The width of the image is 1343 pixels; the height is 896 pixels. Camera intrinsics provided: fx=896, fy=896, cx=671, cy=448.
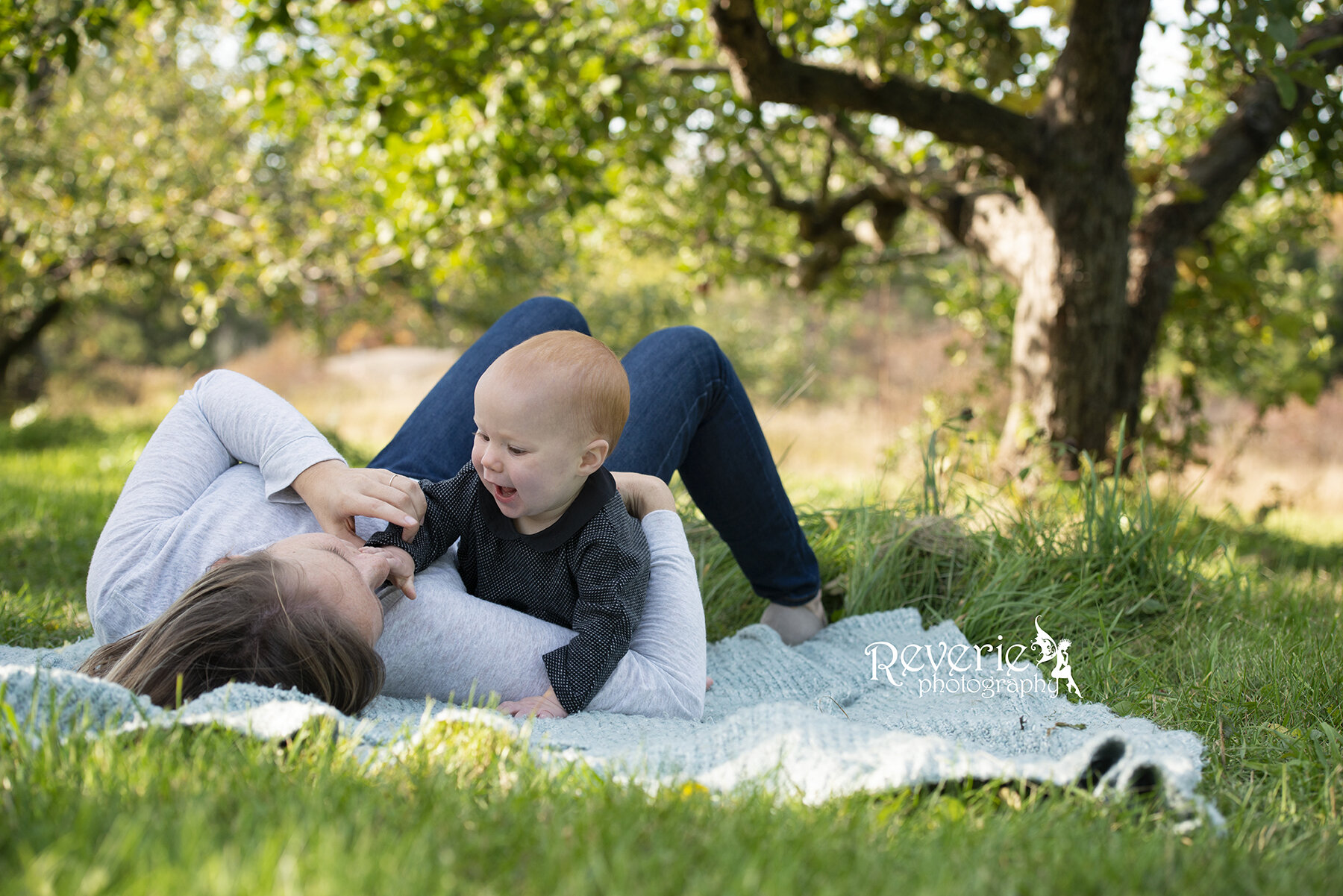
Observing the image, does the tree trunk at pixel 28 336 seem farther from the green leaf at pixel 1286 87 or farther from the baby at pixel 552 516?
the green leaf at pixel 1286 87

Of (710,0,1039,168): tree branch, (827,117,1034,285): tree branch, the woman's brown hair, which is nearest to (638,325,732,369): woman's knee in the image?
the woman's brown hair

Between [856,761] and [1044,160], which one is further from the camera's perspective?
[1044,160]

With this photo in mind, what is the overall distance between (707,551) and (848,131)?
368cm

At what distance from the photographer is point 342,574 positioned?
154 cm

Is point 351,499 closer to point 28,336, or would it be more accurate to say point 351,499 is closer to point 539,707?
point 539,707

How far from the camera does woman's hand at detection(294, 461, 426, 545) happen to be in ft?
5.54

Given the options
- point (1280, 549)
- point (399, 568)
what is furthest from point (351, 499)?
point (1280, 549)

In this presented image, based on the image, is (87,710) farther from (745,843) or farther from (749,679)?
(749,679)

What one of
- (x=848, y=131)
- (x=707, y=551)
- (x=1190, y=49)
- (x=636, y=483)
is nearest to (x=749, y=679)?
(x=636, y=483)

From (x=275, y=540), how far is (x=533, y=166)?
3681 mm

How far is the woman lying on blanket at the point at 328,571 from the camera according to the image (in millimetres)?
1449

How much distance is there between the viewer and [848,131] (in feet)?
18.3

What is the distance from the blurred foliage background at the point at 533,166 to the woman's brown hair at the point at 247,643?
181 centimetres

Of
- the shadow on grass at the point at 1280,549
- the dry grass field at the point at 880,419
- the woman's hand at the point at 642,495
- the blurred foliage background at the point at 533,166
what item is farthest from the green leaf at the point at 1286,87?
the woman's hand at the point at 642,495
